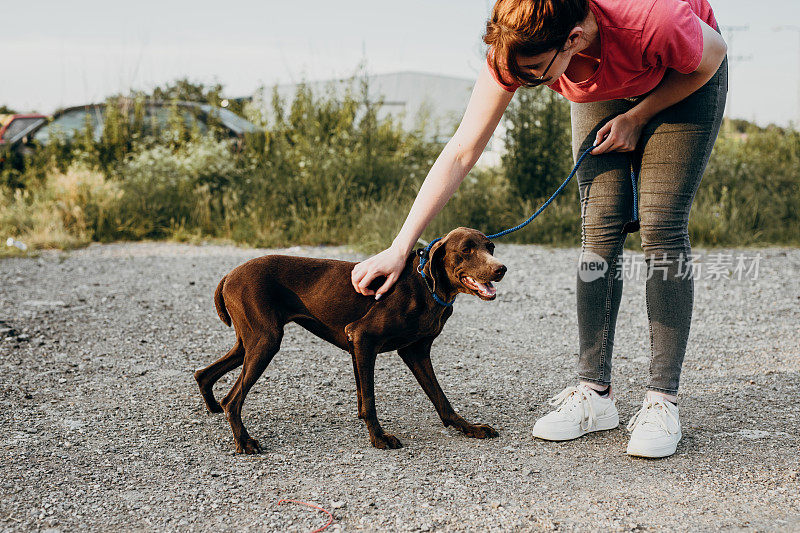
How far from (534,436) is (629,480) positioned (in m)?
0.49

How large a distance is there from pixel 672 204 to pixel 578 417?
0.93 metres

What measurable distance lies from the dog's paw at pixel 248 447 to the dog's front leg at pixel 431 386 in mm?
683

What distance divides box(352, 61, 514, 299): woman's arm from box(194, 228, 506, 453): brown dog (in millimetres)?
80

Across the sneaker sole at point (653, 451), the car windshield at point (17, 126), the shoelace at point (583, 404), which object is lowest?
the sneaker sole at point (653, 451)

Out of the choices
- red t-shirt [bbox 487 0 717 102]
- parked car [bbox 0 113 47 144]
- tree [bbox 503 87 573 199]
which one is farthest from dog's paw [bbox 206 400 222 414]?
parked car [bbox 0 113 47 144]

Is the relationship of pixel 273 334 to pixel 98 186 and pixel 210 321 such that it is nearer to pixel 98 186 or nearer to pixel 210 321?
pixel 210 321

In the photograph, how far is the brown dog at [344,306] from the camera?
2682mm

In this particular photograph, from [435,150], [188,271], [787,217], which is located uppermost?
[435,150]

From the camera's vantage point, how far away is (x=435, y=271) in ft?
8.80

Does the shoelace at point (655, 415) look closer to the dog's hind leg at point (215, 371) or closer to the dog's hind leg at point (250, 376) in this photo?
the dog's hind leg at point (250, 376)

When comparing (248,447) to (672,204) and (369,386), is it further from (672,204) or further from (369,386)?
(672,204)

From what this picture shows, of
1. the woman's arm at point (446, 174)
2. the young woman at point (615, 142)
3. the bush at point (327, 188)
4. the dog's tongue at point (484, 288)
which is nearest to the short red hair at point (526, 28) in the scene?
the young woman at point (615, 142)

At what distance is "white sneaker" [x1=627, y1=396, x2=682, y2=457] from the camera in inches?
103

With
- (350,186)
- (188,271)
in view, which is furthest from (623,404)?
(350,186)
